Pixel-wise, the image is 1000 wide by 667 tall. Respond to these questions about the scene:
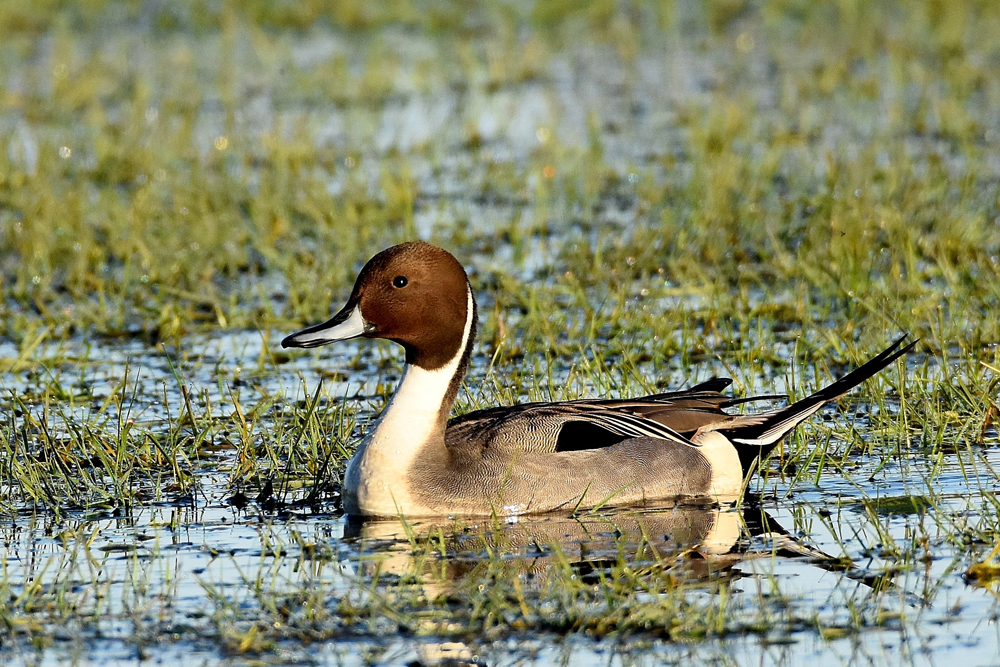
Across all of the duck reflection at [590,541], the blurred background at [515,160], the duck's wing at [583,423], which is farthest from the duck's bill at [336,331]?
the blurred background at [515,160]

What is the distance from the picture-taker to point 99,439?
247 inches

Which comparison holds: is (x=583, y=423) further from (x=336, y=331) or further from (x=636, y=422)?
(x=336, y=331)

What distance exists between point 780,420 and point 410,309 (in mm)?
1372

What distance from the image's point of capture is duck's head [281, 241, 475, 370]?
603 cm

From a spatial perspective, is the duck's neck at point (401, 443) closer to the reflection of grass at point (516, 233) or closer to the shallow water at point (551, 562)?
the shallow water at point (551, 562)

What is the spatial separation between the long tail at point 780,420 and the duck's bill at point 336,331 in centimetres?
137

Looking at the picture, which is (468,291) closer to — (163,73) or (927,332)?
(927,332)

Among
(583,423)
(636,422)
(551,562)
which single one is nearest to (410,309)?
(583,423)

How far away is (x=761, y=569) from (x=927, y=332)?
3.03 metres

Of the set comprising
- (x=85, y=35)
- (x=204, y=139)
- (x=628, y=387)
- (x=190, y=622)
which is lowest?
(x=190, y=622)

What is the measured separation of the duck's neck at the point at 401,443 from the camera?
5812 mm

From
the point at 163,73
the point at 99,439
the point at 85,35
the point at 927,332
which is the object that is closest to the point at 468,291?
the point at 99,439

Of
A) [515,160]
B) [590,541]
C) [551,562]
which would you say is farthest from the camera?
[515,160]

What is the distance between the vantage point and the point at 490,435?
5984 millimetres
